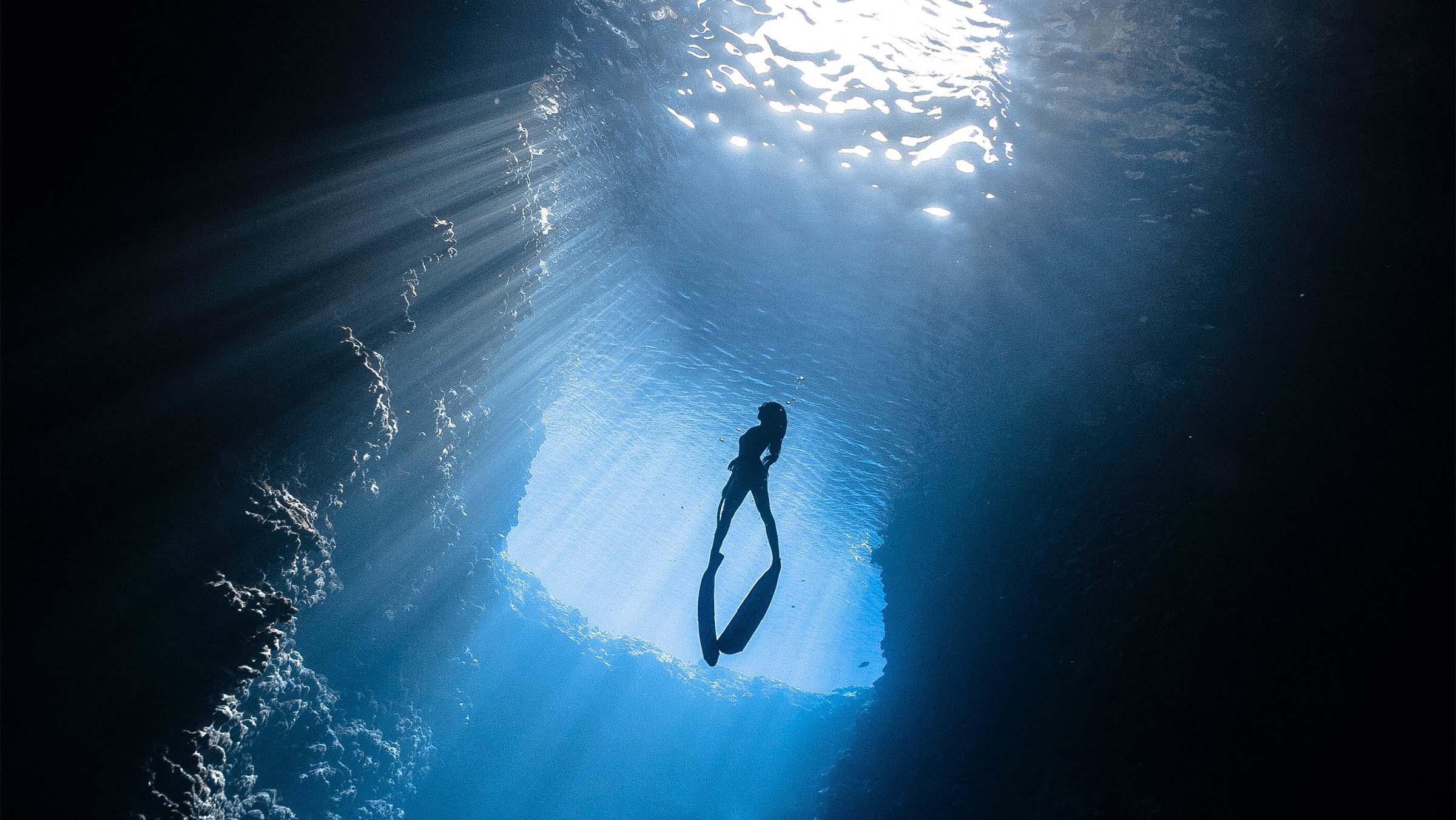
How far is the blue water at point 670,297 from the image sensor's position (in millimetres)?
7508

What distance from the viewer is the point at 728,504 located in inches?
237

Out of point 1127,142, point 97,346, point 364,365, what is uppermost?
point 1127,142

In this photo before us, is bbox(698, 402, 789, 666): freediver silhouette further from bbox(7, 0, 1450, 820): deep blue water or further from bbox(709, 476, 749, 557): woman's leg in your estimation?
bbox(7, 0, 1450, 820): deep blue water

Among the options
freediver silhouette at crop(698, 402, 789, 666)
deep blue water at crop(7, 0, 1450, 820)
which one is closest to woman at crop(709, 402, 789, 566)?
freediver silhouette at crop(698, 402, 789, 666)

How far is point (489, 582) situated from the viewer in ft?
50.6

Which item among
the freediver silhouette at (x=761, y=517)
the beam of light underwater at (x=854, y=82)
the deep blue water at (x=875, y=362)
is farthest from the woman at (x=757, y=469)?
the beam of light underwater at (x=854, y=82)

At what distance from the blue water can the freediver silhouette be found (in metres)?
4.52

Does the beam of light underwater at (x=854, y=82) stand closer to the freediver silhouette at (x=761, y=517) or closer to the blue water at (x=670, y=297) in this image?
the blue water at (x=670, y=297)

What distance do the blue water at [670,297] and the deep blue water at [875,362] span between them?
9 cm

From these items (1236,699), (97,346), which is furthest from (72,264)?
(1236,699)

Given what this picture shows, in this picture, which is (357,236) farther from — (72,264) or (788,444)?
(788,444)

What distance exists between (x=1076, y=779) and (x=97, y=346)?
13.5 metres

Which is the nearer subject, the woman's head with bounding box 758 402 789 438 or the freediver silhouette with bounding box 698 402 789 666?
the freediver silhouette with bounding box 698 402 789 666

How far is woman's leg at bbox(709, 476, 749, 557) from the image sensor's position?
234 inches
